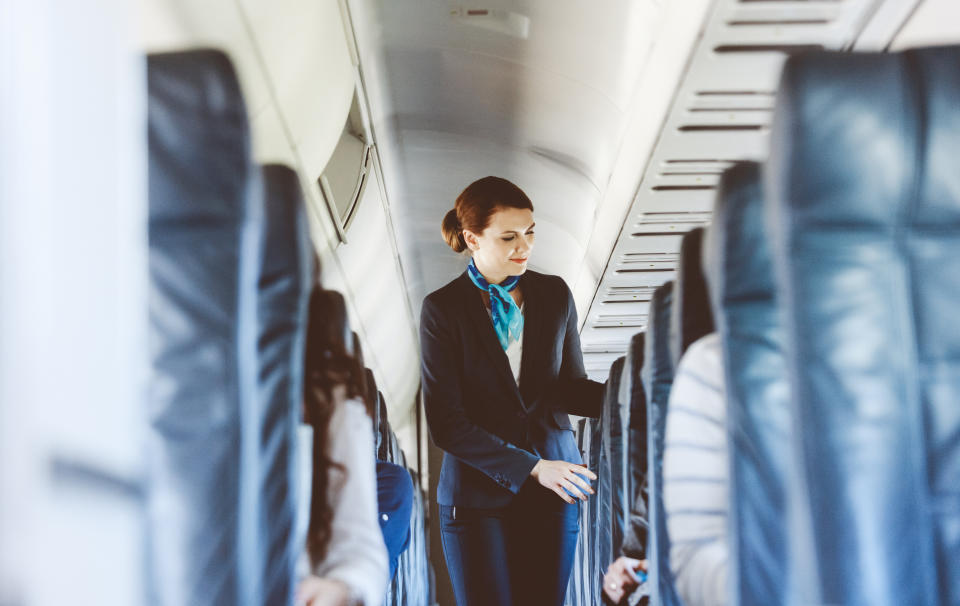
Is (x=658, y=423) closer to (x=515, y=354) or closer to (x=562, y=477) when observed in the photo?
(x=562, y=477)

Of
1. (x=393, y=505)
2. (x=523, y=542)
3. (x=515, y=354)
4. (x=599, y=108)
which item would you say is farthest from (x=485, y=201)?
(x=599, y=108)

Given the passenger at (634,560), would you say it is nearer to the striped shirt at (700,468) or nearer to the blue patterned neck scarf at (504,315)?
the striped shirt at (700,468)

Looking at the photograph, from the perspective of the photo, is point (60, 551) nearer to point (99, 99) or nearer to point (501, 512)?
point (99, 99)

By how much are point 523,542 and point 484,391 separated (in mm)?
444

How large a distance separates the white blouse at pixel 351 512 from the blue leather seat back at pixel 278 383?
0.09 m

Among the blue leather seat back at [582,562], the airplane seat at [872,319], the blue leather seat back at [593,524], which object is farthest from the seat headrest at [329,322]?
the blue leather seat back at [582,562]

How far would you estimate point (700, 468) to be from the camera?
4.73 ft

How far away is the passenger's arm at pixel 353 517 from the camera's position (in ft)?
4.51

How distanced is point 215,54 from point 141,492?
554mm

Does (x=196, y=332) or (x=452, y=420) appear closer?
(x=196, y=332)

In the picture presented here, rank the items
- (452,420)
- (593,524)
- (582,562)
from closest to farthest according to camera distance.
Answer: (452,420), (593,524), (582,562)

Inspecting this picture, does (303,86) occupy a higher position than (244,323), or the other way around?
(303,86)

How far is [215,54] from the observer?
1150mm

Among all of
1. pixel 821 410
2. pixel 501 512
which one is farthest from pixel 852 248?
pixel 501 512
